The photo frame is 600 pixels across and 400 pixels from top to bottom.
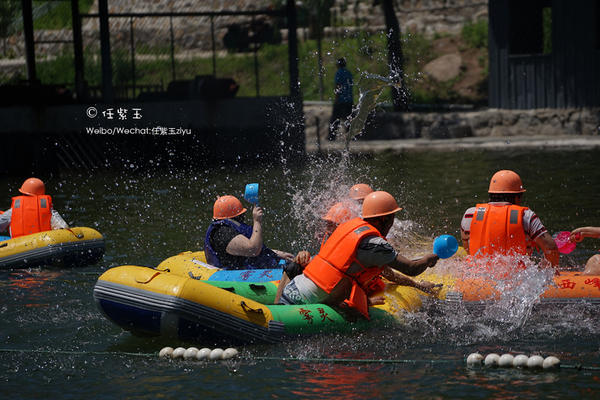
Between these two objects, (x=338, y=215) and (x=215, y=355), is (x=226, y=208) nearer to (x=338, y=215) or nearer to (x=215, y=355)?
(x=338, y=215)

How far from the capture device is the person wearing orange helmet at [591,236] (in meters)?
8.83

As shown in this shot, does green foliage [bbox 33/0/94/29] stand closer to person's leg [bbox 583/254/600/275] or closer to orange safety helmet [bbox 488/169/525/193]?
orange safety helmet [bbox 488/169/525/193]

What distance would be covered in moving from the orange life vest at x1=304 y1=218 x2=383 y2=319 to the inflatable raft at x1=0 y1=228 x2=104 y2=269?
4.57m

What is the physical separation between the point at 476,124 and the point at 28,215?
14.5m

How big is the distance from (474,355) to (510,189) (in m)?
2.04

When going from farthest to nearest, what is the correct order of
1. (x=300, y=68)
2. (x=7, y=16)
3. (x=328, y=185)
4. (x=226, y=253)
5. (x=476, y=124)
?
1. (x=7, y=16)
2. (x=300, y=68)
3. (x=476, y=124)
4. (x=328, y=185)
5. (x=226, y=253)

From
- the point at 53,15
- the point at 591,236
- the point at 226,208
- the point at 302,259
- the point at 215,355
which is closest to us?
the point at 215,355

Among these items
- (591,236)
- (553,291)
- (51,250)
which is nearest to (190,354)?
(553,291)

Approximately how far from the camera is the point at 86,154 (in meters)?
22.4

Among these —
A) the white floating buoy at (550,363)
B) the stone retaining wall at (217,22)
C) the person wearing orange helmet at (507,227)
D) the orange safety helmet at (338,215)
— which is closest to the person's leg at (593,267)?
the person wearing orange helmet at (507,227)

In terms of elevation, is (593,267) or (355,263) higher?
(355,263)

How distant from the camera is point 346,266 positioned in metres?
7.92

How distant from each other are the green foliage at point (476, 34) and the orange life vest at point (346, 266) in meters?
23.0

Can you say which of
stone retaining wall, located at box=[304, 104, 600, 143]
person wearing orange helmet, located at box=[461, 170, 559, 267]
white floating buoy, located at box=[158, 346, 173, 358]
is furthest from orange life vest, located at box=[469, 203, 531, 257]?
stone retaining wall, located at box=[304, 104, 600, 143]
